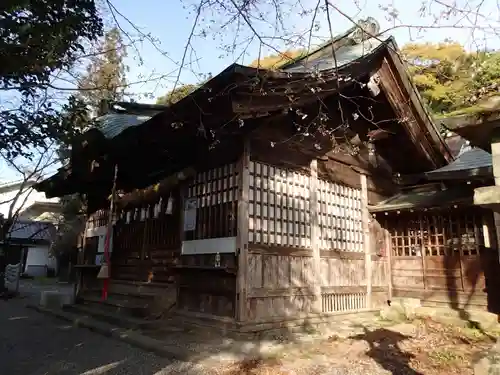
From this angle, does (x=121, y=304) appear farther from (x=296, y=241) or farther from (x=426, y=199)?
(x=426, y=199)

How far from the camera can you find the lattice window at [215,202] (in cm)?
761

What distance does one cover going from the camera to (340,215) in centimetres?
939

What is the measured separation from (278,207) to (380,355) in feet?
10.4

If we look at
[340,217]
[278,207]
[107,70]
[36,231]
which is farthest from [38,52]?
[36,231]

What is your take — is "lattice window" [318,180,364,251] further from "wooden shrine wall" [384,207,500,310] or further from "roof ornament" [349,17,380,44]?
"roof ornament" [349,17,380,44]

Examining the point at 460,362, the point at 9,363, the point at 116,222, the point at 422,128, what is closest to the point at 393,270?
the point at 422,128

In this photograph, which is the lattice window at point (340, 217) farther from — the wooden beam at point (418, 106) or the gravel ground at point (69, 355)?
the gravel ground at point (69, 355)

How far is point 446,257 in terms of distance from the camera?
9.52 meters

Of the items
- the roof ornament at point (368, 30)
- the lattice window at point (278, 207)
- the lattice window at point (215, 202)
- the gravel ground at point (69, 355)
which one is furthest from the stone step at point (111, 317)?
the roof ornament at point (368, 30)

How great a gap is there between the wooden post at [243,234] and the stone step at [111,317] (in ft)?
6.51

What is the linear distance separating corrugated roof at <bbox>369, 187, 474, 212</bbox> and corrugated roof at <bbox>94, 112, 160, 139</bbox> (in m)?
6.46

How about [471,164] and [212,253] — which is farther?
[471,164]

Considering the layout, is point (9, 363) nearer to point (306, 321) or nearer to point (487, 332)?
point (306, 321)

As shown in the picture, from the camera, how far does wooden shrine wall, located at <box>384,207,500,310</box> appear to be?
346 inches
